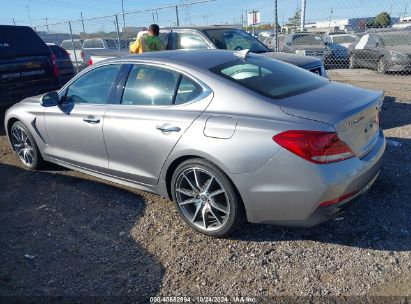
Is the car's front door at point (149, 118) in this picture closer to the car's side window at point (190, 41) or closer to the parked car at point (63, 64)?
the car's side window at point (190, 41)

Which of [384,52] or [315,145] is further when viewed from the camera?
[384,52]

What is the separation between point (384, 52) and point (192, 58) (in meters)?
10.9

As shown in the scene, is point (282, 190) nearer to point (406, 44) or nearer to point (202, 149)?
point (202, 149)

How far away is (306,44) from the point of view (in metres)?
14.6

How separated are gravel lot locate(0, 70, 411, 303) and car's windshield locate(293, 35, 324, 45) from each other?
36.6ft

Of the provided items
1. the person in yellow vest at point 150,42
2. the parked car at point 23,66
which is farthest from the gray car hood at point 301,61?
the parked car at point 23,66

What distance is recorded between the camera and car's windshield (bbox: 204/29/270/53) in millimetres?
7340

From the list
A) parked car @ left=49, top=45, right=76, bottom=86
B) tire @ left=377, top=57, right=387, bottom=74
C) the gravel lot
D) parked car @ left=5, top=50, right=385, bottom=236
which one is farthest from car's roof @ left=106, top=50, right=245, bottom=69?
tire @ left=377, top=57, right=387, bottom=74

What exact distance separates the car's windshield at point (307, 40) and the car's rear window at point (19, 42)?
9843 mm

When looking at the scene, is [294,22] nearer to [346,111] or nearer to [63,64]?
[63,64]

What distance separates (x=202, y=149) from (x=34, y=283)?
1681mm

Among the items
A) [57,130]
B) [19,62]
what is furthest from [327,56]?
[57,130]

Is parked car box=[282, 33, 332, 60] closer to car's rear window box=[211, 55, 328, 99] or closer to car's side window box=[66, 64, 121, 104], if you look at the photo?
car's rear window box=[211, 55, 328, 99]

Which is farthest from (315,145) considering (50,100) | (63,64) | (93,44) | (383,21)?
(93,44)
